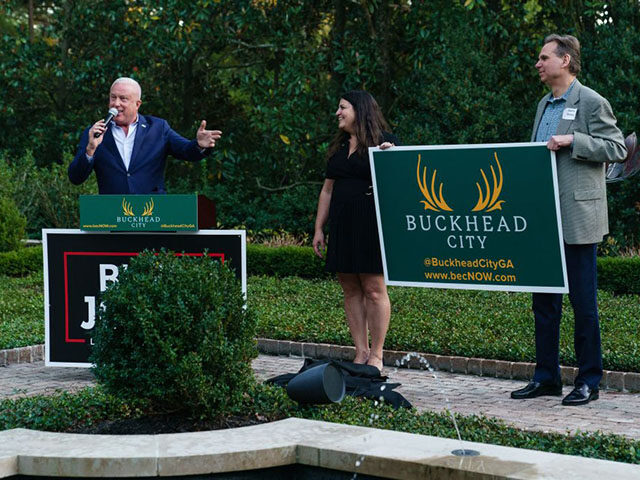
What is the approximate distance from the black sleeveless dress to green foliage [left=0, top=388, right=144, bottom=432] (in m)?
2.19

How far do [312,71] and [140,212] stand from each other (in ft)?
40.6

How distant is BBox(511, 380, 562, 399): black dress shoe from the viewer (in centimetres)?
676

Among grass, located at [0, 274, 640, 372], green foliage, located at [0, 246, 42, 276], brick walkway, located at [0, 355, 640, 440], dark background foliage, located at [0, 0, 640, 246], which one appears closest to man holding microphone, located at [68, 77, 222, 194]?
grass, located at [0, 274, 640, 372]

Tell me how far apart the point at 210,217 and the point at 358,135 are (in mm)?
1234

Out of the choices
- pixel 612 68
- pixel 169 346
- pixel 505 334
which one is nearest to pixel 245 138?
pixel 612 68

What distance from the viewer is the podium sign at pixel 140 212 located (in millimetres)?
7047

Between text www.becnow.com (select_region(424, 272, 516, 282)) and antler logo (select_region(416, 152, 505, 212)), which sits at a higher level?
antler logo (select_region(416, 152, 505, 212))

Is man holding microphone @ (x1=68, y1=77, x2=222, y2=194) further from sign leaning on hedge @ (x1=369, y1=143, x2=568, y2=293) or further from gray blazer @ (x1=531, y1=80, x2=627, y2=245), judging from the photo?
gray blazer @ (x1=531, y1=80, x2=627, y2=245)

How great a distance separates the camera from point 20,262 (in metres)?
16.0

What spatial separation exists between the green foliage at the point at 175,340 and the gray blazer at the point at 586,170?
235 centimetres

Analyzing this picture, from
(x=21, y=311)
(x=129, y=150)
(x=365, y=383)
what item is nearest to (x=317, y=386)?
(x=365, y=383)

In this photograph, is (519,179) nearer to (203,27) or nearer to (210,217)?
(210,217)

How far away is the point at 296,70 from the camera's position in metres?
18.8

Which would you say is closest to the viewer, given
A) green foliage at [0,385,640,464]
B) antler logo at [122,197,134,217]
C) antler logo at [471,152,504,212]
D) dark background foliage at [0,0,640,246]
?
green foliage at [0,385,640,464]
